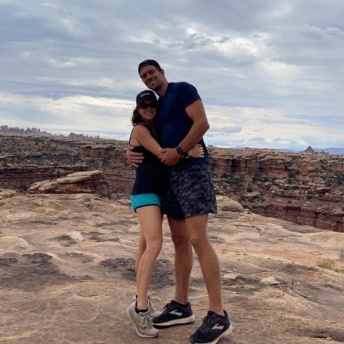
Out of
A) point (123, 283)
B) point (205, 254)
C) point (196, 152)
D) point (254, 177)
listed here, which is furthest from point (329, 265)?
Result: point (254, 177)

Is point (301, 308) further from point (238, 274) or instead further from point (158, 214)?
point (158, 214)

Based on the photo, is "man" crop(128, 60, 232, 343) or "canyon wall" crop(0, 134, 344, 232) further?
"canyon wall" crop(0, 134, 344, 232)

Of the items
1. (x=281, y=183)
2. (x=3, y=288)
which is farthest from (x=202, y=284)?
(x=281, y=183)

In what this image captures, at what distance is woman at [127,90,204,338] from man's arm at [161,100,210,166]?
141 mm

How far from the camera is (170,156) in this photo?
155 inches

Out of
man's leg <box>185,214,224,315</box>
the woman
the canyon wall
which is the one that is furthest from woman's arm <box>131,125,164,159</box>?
the canyon wall

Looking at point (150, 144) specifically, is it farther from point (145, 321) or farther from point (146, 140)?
point (145, 321)

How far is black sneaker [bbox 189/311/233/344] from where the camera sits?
3.90 m

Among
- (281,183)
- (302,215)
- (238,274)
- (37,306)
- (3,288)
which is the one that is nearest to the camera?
(37,306)

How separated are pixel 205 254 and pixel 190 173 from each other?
0.73 metres

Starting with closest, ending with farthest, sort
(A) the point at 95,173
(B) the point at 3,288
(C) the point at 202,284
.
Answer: (B) the point at 3,288, (C) the point at 202,284, (A) the point at 95,173

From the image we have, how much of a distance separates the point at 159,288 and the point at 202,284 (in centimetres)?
61

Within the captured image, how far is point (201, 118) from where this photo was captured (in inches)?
153

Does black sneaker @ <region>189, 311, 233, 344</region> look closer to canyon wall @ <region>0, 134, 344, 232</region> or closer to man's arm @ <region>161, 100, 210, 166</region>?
man's arm @ <region>161, 100, 210, 166</region>
